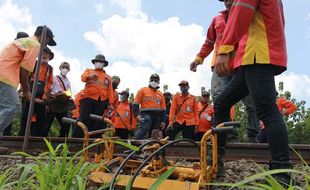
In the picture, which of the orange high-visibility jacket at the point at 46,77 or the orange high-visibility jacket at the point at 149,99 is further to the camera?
the orange high-visibility jacket at the point at 149,99

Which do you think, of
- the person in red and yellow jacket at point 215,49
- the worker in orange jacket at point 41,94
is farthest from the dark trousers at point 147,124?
the person in red and yellow jacket at point 215,49

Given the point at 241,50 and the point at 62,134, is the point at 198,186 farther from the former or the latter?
the point at 62,134

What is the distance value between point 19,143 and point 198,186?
16.7ft

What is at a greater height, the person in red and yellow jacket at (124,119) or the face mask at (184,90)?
the face mask at (184,90)

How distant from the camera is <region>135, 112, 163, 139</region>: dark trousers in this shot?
9.96 metres

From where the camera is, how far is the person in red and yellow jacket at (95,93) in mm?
8625

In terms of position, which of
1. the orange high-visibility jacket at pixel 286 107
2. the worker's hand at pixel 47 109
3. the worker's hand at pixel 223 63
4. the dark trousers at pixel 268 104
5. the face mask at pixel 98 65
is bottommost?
the dark trousers at pixel 268 104

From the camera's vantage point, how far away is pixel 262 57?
3172mm

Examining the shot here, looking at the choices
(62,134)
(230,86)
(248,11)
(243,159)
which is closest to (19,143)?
(62,134)

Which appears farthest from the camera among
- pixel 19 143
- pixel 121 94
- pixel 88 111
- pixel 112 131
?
pixel 121 94

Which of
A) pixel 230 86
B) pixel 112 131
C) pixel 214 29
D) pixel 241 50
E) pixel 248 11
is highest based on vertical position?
pixel 214 29

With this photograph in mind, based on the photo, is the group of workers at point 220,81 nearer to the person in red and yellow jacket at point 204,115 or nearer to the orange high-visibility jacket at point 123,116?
A: the person in red and yellow jacket at point 204,115

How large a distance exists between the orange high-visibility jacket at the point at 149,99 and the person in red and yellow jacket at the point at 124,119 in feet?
3.24

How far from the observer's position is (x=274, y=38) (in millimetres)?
3266
